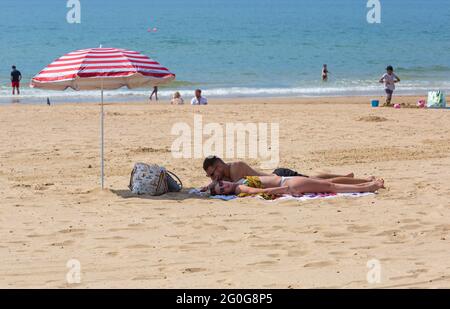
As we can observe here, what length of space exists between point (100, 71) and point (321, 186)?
2666 millimetres

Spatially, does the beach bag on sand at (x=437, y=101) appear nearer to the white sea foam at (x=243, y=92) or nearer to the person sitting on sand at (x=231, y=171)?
the person sitting on sand at (x=231, y=171)

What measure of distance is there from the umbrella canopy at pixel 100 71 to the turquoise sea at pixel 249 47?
18.0 meters

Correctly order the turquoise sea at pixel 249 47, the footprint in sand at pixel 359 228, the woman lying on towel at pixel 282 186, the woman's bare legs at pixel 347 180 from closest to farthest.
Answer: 1. the footprint in sand at pixel 359 228
2. the woman lying on towel at pixel 282 186
3. the woman's bare legs at pixel 347 180
4. the turquoise sea at pixel 249 47

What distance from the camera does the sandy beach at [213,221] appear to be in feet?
19.8

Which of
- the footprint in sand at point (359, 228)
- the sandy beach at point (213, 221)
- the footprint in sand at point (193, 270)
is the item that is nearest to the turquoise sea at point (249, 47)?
the sandy beach at point (213, 221)

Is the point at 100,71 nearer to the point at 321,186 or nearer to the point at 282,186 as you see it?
the point at 282,186

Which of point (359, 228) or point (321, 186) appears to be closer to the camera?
point (359, 228)

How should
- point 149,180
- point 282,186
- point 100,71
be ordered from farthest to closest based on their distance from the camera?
point 149,180 < point 282,186 < point 100,71

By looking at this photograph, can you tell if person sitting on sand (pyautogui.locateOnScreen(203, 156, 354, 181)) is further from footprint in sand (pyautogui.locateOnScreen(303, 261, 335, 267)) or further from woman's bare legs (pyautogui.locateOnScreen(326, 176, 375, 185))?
footprint in sand (pyautogui.locateOnScreen(303, 261, 335, 267))

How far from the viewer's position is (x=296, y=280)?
5.81 metres

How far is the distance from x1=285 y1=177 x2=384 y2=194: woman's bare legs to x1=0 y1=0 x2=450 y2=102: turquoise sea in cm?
1876

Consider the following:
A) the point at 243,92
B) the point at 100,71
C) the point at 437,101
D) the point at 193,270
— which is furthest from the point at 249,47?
the point at 193,270

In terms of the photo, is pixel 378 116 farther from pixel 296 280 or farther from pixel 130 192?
pixel 296 280

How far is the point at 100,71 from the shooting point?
8.71m
